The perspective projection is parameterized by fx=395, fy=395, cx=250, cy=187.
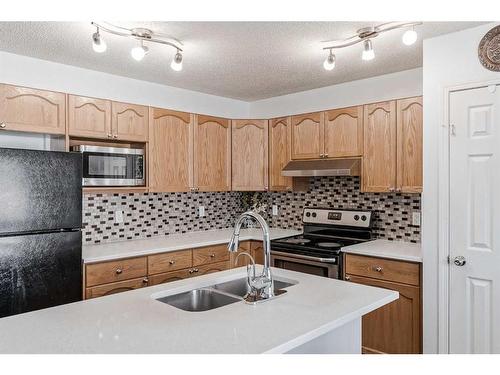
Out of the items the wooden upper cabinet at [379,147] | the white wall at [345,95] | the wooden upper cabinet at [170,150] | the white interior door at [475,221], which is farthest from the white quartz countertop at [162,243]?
the white interior door at [475,221]

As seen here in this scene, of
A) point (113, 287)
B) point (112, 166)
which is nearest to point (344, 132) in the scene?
point (112, 166)

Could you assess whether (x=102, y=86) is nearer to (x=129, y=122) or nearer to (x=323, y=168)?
(x=129, y=122)

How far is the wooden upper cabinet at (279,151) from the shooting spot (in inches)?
156

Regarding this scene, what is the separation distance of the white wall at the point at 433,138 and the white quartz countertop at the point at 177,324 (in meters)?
0.85

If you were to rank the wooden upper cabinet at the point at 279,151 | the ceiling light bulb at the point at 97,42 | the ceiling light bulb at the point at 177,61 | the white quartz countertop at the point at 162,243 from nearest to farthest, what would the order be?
the ceiling light bulb at the point at 97,42 < the ceiling light bulb at the point at 177,61 < the white quartz countertop at the point at 162,243 < the wooden upper cabinet at the point at 279,151

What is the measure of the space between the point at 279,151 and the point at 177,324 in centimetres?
278

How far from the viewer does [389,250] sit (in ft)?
9.84

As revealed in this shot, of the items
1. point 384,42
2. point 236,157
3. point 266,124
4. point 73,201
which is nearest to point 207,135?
point 236,157

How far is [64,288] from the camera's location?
2.56 m

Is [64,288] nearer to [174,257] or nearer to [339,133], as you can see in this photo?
[174,257]

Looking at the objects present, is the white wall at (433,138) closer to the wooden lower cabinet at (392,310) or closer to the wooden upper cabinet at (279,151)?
the wooden lower cabinet at (392,310)

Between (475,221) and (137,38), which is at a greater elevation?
(137,38)

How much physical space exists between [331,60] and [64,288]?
90.5 inches
